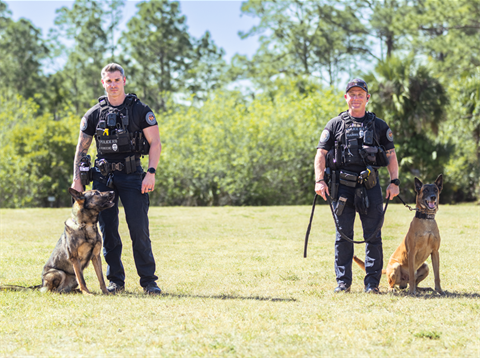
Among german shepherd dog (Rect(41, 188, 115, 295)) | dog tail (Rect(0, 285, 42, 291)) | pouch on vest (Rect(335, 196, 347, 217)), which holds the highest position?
pouch on vest (Rect(335, 196, 347, 217))

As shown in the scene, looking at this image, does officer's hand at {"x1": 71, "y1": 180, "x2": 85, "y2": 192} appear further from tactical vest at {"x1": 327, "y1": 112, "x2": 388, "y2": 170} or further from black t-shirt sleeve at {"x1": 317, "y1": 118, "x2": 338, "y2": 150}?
tactical vest at {"x1": 327, "y1": 112, "x2": 388, "y2": 170}

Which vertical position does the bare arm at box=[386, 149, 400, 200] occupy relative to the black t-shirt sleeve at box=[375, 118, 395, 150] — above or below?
below

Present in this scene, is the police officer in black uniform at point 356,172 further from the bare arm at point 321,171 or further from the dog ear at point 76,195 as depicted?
the dog ear at point 76,195

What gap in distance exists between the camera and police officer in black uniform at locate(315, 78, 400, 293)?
211 inches

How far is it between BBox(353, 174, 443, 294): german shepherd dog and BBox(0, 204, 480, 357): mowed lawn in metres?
0.30

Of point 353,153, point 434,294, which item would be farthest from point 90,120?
point 434,294

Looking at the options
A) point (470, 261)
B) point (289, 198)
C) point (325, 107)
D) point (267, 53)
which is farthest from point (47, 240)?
point (267, 53)

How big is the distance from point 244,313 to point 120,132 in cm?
221

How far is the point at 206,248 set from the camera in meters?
9.32

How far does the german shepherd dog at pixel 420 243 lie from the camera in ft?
17.9

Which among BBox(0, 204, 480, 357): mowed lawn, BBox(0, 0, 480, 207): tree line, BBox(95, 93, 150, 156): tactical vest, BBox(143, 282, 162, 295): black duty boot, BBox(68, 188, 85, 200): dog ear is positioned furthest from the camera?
BBox(0, 0, 480, 207): tree line

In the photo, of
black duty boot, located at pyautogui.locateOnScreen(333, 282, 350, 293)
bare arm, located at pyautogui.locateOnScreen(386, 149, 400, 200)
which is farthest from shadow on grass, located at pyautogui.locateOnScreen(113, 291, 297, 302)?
bare arm, located at pyautogui.locateOnScreen(386, 149, 400, 200)

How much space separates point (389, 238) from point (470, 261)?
2848mm

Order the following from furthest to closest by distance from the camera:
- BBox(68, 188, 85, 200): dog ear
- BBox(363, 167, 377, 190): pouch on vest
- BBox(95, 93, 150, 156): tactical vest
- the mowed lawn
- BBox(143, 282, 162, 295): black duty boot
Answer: BBox(143, 282, 162, 295): black duty boot → BBox(363, 167, 377, 190): pouch on vest → BBox(95, 93, 150, 156): tactical vest → BBox(68, 188, 85, 200): dog ear → the mowed lawn
